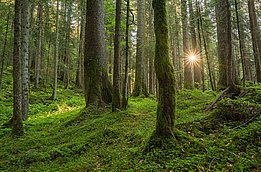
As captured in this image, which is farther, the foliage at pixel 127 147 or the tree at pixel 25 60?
the tree at pixel 25 60

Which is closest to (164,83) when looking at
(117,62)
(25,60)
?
(117,62)

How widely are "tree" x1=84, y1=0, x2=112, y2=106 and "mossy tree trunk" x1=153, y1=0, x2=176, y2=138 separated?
14.9ft

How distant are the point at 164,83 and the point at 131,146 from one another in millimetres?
1722

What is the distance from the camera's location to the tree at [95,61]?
8338mm

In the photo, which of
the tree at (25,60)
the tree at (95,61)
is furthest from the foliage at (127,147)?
the tree at (25,60)

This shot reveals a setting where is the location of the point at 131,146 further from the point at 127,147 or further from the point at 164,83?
the point at 164,83

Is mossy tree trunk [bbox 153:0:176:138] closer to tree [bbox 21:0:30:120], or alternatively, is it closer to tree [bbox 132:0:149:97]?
tree [bbox 21:0:30:120]

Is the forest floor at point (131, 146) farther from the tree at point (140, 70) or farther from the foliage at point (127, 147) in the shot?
the tree at point (140, 70)

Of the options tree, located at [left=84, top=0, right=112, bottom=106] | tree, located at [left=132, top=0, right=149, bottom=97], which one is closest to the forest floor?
tree, located at [left=84, top=0, right=112, bottom=106]

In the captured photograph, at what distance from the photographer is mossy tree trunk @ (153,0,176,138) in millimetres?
4027

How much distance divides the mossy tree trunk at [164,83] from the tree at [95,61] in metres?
4.55

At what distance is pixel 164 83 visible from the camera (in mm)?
4059

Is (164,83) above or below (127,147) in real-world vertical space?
above

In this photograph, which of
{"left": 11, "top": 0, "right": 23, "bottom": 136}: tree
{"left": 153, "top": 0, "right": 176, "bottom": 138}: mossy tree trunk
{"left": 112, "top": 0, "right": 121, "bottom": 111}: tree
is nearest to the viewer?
{"left": 153, "top": 0, "right": 176, "bottom": 138}: mossy tree trunk
